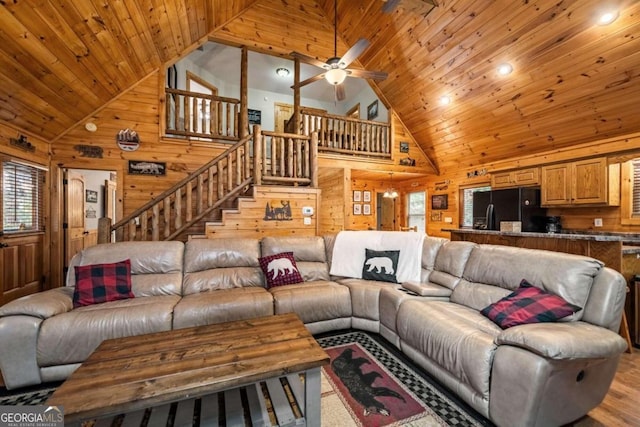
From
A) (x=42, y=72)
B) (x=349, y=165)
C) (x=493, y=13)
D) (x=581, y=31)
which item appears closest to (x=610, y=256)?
(x=581, y=31)

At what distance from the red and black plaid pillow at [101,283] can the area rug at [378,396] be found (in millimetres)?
654

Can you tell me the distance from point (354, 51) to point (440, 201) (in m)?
4.51

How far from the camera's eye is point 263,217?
14.3 feet

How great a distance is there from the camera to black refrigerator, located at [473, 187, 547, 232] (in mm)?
4457

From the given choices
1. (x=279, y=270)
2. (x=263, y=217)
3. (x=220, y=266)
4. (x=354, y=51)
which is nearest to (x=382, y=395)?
(x=279, y=270)

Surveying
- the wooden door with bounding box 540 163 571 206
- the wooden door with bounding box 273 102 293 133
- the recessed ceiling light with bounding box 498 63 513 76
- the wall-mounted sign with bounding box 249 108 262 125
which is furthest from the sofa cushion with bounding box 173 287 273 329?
the wooden door with bounding box 273 102 293 133

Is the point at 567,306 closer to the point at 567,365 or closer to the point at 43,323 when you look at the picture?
the point at 567,365

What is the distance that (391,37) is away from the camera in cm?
495

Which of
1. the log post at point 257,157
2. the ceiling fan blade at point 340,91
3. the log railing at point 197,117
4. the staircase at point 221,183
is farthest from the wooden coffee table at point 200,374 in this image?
the log railing at point 197,117

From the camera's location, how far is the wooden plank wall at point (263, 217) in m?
4.14

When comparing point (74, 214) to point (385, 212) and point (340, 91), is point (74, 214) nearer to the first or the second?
point (340, 91)

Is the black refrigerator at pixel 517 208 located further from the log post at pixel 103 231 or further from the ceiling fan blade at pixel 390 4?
the log post at pixel 103 231

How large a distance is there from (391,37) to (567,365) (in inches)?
210

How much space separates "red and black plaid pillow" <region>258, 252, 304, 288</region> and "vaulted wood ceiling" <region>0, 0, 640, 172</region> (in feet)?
10.1
